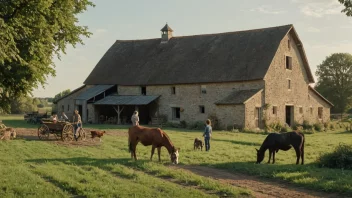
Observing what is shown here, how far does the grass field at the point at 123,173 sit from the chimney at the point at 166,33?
2895cm

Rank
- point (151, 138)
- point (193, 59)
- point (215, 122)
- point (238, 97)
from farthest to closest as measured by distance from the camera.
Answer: point (193, 59) < point (215, 122) < point (238, 97) < point (151, 138)

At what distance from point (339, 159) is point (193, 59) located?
88.5 ft

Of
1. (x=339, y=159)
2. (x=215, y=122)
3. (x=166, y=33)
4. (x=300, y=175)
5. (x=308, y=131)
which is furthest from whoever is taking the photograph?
(x=166, y=33)

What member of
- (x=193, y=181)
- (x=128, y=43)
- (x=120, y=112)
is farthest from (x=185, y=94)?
(x=193, y=181)

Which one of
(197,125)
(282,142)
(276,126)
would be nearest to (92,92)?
(197,125)

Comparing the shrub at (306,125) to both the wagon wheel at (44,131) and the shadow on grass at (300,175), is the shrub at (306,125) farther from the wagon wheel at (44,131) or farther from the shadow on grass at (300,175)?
the wagon wheel at (44,131)

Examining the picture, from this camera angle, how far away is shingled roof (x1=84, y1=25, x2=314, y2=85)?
36750 mm

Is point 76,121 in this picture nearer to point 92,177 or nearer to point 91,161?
point 91,161

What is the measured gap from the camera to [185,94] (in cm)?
3869

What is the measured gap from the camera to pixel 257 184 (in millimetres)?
11609

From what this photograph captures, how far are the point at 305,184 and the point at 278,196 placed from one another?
5.69 feet

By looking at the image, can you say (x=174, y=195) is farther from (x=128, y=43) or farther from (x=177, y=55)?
(x=128, y=43)

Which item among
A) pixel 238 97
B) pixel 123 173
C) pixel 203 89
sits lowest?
pixel 123 173

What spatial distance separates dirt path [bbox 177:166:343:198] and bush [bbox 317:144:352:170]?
3.75 meters
